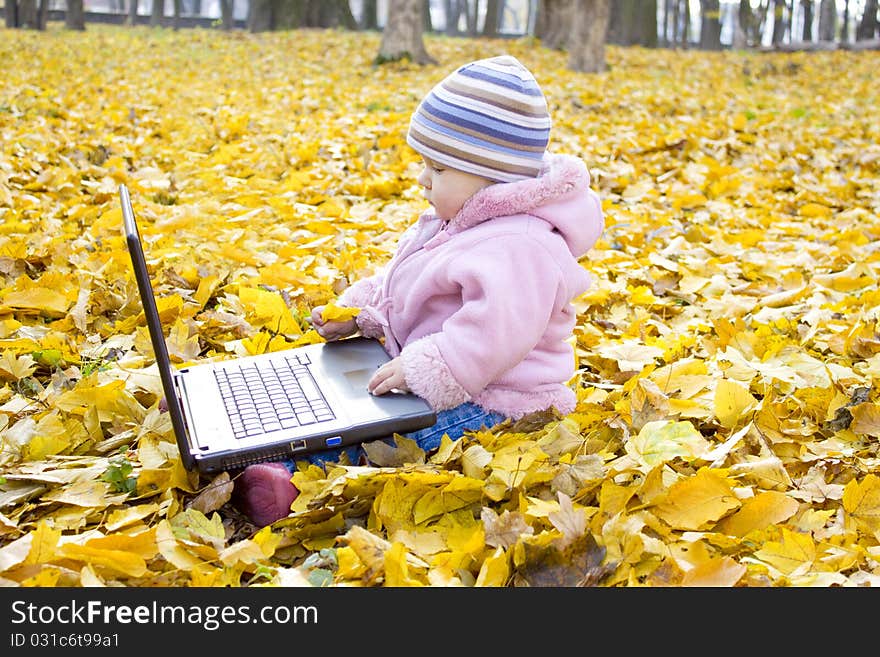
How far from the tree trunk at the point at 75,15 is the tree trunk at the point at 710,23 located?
1545cm

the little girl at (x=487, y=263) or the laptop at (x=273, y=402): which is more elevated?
the little girl at (x=487, y=263)

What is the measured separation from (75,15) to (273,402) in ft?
75.3

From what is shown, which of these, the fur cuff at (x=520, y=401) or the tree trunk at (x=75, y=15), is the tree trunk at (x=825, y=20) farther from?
the fur cuff at (x=520, y=401)

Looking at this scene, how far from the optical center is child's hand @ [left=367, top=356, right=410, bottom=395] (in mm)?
2104

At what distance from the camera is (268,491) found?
1922mm

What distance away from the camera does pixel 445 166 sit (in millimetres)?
2158

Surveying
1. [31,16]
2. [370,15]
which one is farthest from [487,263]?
[370,15]

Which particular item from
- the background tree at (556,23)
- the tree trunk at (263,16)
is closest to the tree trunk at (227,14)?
the tree trunk at (263,16)

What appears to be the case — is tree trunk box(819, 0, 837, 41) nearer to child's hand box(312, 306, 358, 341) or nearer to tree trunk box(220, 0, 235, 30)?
tree trunk box(220, 0, 235, 30)

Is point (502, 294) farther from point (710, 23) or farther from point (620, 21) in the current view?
point (710, 23)

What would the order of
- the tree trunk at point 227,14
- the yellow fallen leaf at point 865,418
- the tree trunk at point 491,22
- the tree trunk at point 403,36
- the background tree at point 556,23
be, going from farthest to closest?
the tree trunk at point 227,14, the tree trunk at point 491,22, the background tree at point 556,23, the tree trunk at point 403,36, the yellow fallen leaf at point 865,418

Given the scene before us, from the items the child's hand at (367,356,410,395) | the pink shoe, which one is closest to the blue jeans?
the child's hand at (367,356,410,395)

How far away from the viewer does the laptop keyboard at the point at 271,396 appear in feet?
6.73
